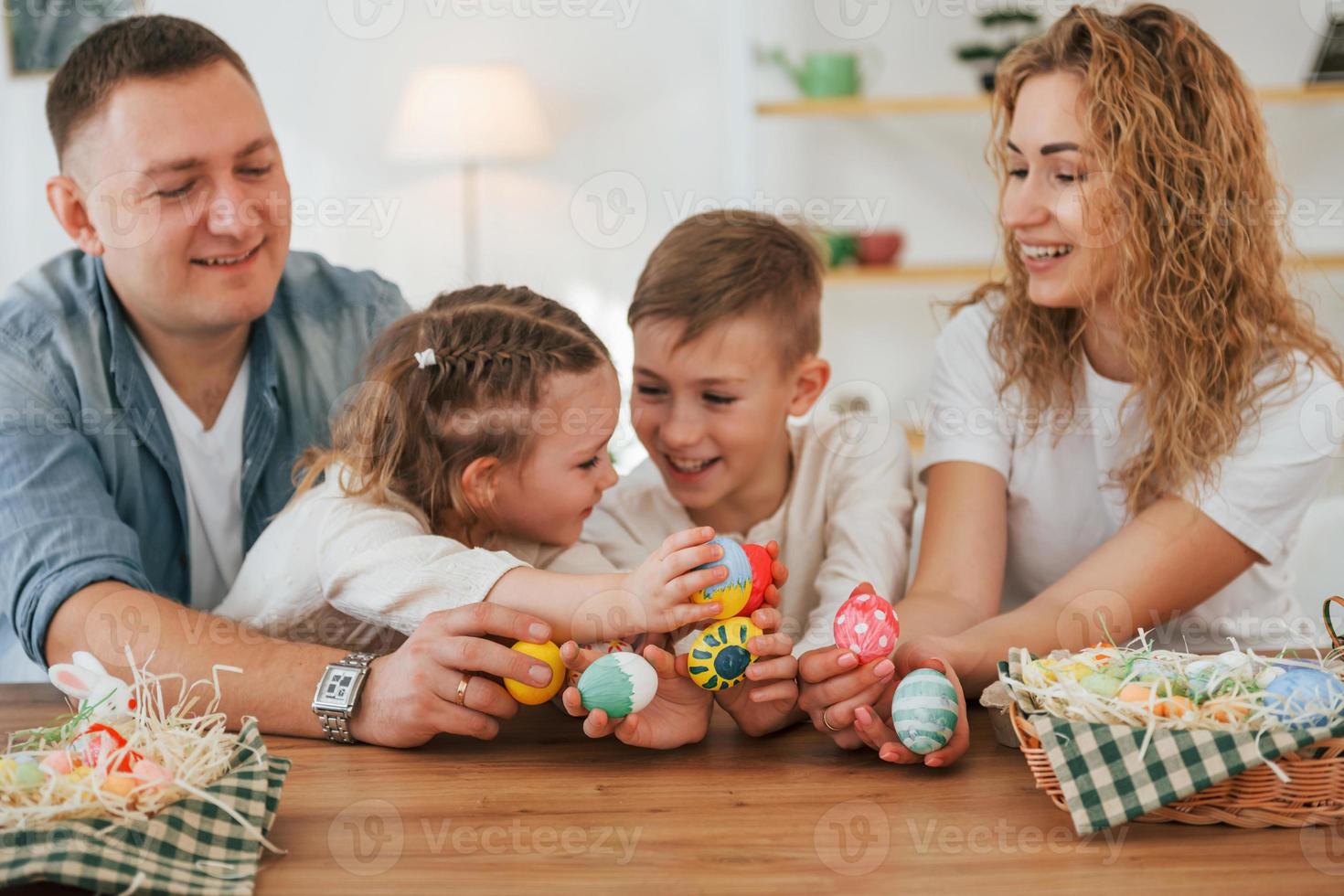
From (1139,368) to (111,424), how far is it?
1.43 m

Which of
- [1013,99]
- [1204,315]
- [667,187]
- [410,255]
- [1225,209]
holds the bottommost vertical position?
[410,255]

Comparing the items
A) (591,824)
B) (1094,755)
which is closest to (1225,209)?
(1094,755)

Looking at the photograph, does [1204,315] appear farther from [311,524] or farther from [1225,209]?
[311,524]

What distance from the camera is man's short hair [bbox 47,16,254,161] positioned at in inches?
69.1

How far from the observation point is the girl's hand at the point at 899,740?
1.15m

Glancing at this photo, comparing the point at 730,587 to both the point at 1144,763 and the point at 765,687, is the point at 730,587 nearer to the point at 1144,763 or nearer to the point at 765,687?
the point at 765,687

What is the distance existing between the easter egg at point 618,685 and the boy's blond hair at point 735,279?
2.14 ft

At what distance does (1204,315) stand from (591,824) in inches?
42.5

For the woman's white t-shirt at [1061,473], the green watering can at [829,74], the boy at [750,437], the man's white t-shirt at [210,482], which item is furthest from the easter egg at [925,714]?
the green watering can at [829,74]

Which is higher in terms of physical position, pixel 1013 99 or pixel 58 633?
pixel 1013 99

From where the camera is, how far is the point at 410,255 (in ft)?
14.6

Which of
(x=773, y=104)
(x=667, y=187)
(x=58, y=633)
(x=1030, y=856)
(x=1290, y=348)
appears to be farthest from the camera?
(x=667, y=187)

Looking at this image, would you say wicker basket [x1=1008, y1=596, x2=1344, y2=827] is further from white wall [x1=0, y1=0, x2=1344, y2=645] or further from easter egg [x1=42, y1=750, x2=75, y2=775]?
white wall [x1=0, y1=0, x2=1344, y2=645]

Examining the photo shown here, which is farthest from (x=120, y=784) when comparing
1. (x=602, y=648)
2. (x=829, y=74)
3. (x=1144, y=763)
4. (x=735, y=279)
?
(x=829, y=74)
